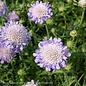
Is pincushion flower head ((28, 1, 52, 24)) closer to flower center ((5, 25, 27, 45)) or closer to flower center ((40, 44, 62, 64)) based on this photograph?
flower center ((5, 25, 27, 45))

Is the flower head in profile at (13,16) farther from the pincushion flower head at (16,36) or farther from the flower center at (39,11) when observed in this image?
the pincushion flower head at (16,36)

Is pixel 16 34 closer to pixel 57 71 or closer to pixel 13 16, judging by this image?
pixel 57 71

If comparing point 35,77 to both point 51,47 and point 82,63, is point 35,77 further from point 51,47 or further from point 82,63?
point 51,47

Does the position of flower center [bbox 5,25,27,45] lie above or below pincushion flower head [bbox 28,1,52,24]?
below

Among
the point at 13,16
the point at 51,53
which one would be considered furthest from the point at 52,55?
the point at 13,16

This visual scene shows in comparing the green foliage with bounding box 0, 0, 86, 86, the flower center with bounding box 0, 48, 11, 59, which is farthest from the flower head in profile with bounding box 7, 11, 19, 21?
the flower center with bounding box 0, 48, 11, 59

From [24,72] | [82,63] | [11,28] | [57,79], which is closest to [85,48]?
[82,63]

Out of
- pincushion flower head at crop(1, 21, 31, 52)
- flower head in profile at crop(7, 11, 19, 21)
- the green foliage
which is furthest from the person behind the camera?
flower head in profile at crop(7, 11, 19, 21)
